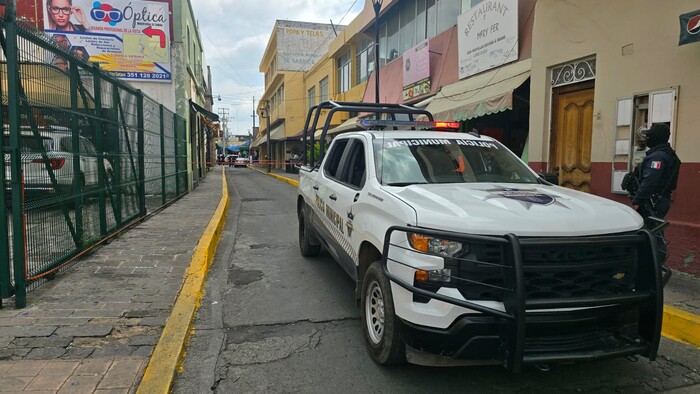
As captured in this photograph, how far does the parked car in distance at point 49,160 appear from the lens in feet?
14.3

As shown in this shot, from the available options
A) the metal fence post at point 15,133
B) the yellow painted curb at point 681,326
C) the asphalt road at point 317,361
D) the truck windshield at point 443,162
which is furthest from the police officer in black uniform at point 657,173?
the metal fence post at point 15,133

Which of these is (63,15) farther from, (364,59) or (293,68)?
(293,68)

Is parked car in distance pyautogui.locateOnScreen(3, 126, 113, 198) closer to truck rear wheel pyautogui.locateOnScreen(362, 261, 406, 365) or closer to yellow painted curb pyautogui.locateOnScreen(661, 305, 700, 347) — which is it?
truck rear wheel pyautogui.locateOnScreen(362, 261, 406, 365)

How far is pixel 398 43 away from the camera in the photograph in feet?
60.4

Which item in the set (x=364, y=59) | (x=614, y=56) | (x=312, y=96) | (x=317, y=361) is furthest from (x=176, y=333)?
(x=312, y=96)

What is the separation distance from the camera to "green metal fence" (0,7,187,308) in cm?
409

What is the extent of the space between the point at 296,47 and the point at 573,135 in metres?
37.3

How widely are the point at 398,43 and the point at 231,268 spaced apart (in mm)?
14330

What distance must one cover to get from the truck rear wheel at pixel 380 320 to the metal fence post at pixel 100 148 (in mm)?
4677

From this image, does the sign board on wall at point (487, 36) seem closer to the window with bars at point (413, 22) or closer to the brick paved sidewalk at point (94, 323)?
the window with bars at point (413, 22)

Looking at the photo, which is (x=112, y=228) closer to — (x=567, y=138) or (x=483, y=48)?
(x=567, y=138)

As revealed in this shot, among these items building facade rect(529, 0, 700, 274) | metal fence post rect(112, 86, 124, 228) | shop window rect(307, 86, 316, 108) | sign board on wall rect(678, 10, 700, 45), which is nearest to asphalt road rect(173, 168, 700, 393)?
metal fence post rect(112, 86, 124, 228)

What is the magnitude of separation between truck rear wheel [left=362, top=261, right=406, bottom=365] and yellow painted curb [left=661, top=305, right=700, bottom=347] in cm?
269

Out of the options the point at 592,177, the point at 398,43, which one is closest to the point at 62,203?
the point at 592,177
